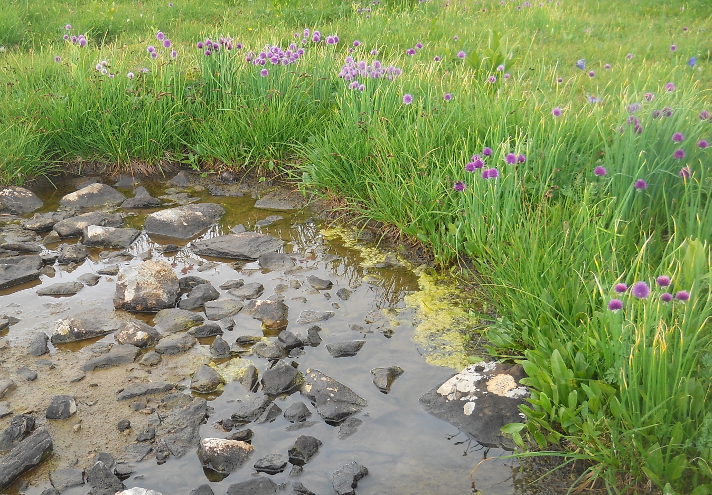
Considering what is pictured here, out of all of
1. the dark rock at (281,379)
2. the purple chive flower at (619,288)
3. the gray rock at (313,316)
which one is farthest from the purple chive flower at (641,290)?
the gray rock at (313,316)

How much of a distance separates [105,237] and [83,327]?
1.37 m

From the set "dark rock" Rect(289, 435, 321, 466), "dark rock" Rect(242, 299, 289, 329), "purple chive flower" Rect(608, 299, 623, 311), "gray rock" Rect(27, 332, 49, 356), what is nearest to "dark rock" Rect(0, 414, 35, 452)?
"gray rock" Rect(27, 332, 49, 356)

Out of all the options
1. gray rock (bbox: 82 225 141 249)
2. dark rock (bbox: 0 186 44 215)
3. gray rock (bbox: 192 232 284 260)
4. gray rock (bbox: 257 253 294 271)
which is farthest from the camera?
dark rock (bbox: 0 186 44 215)

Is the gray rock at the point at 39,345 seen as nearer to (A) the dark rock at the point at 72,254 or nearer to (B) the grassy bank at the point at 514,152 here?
(A) the dark rock at the point at 72,254

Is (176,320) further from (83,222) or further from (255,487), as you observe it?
(83,222)

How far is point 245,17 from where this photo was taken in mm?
10031

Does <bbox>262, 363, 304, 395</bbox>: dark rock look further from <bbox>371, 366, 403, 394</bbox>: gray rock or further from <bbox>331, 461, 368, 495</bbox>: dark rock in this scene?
<bbox>331, 461, 368, 495</bbox>: dark rock

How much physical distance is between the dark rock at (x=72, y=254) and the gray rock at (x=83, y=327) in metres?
0.93

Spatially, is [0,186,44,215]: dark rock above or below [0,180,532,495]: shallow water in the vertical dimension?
below

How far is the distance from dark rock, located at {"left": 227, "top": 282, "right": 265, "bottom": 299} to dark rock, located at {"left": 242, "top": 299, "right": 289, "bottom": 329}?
0.15 meters

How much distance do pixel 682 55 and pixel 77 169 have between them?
718cm

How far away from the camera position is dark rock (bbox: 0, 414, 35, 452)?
2.69 meters

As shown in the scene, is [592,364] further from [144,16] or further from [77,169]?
[144,16]

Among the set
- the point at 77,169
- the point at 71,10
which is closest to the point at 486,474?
the point at 77,169
